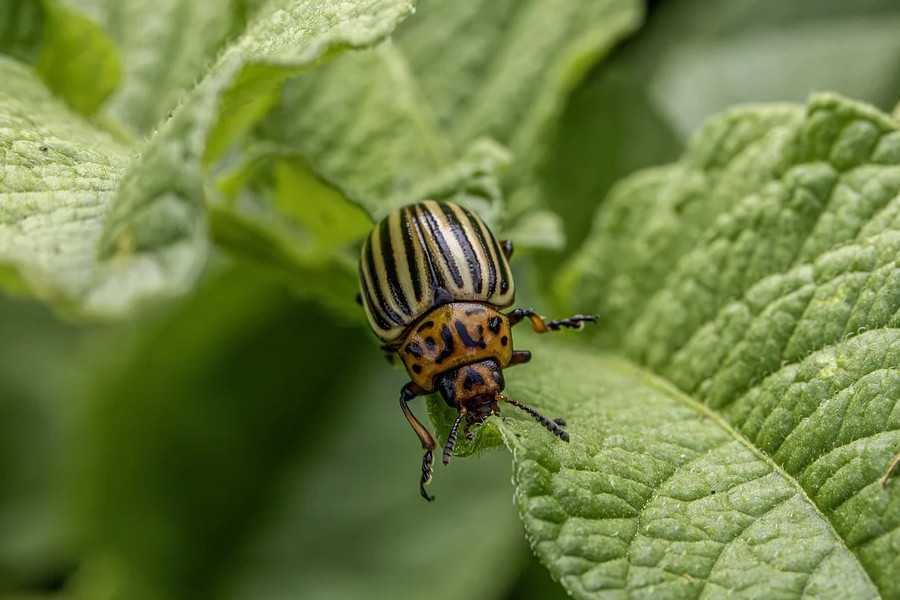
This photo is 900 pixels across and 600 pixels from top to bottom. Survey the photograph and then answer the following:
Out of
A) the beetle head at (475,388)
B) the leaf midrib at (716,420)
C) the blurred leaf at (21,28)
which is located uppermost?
the blurred leaf at (21,28)

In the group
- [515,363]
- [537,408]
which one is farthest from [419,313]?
[537,408]

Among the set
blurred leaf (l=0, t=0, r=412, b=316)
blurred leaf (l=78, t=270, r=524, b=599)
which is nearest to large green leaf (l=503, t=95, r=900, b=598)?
blurred leaf (l=0, t=0, r=412, b=316)

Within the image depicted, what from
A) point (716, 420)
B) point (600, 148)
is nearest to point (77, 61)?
point (600, 148)

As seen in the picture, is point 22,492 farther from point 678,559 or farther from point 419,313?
point 678,559

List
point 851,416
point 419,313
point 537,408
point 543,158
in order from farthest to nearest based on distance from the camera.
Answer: point 543,158 < point 419,313 < point 537,408 < point 851,416

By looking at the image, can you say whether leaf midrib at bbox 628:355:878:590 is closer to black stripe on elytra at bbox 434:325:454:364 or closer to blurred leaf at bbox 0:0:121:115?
black stripe on elytra at bbox 434:325:454:364

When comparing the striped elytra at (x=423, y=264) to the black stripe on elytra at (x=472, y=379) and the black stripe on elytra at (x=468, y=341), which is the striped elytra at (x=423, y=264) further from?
the black stripe on elytra at (x=472, y=379)

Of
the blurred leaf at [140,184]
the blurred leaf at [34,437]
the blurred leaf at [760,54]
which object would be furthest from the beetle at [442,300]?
the blurred leaf at [34,437]
